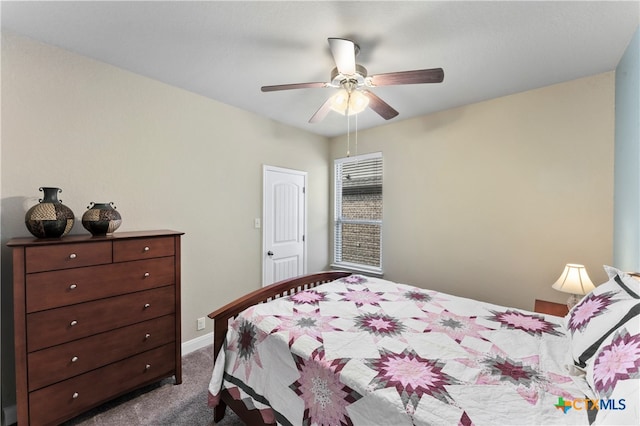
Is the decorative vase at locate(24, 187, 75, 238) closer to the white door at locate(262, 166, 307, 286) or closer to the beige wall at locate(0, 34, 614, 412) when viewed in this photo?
the beige wall at locate(0, 34, 614, 412)

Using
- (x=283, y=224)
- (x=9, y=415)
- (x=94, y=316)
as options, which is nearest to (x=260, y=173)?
(x=283, y=224)

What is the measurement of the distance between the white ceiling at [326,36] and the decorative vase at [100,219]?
1177 mm

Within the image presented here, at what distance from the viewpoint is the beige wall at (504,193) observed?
2.30 meters

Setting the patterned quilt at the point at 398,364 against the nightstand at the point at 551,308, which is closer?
the patterned quilt at the point at 398,364

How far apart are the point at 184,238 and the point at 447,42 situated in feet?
9.07

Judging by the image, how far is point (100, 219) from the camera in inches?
75.1

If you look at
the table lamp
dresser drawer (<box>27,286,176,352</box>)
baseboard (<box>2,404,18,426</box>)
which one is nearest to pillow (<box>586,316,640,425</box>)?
the table lamp

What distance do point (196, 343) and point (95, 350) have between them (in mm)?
1024

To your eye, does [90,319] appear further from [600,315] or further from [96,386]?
[600,315]

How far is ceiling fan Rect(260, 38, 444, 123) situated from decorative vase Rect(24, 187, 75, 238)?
158 cm

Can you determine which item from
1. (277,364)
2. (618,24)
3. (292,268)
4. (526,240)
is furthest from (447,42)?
(292,268)

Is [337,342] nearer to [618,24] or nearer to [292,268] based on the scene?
[292,268]

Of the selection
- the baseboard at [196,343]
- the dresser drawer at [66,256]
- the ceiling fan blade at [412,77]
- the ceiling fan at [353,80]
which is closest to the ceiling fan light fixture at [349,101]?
the ceiling fan at [353,80]

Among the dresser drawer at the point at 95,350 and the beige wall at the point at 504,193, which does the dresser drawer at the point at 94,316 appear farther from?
the beige wall at the point at 504,193
